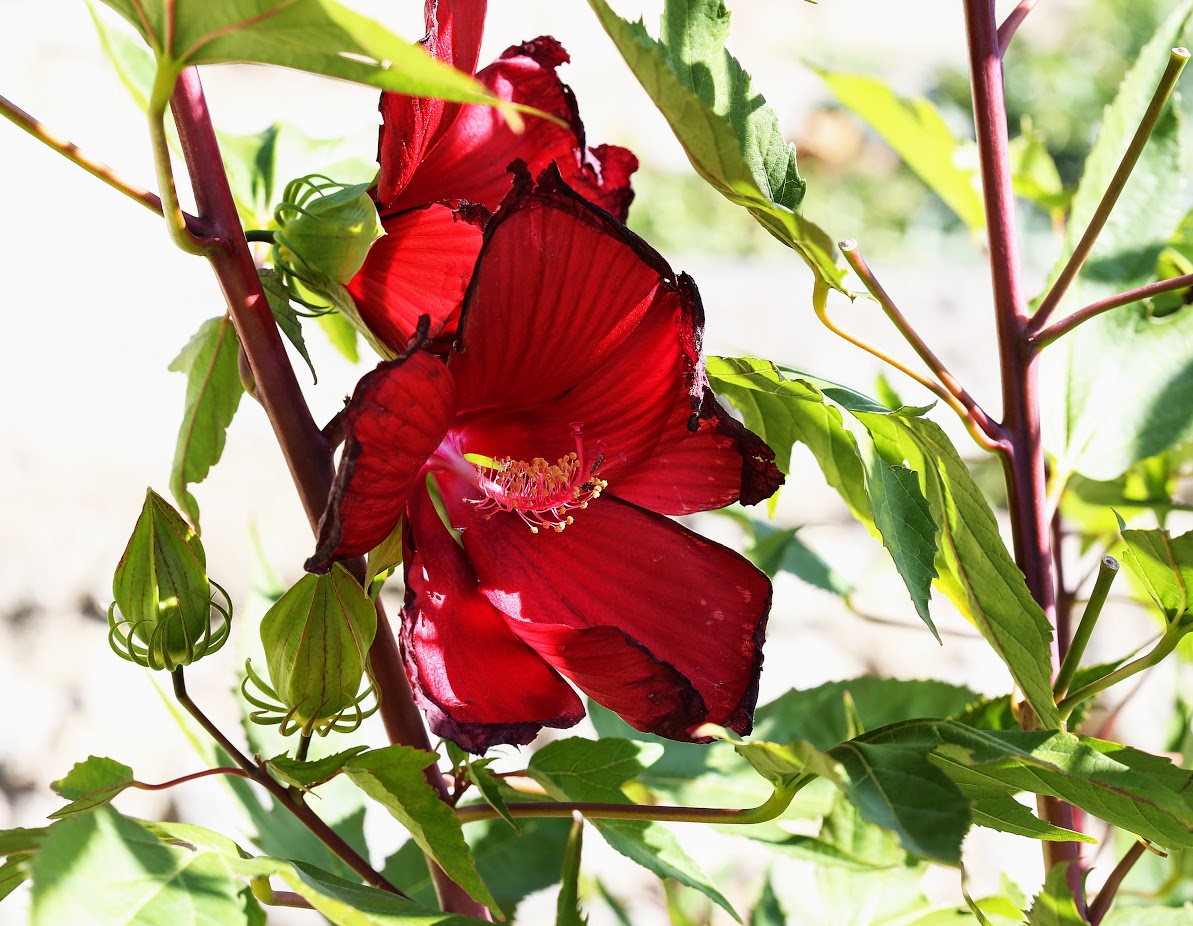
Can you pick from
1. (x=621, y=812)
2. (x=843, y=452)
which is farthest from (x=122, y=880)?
(x=843, y=452)

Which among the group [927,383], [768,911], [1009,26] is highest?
[1009,26]

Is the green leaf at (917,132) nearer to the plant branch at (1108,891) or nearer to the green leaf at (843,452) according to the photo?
the green leaf at (843,452)

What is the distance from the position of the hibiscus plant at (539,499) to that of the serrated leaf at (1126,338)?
9cm

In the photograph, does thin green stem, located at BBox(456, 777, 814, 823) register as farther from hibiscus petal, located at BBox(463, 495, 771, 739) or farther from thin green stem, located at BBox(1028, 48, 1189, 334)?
thin green stem, located at BBox(1028, 48, 1189, 334)

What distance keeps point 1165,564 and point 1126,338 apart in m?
0.18

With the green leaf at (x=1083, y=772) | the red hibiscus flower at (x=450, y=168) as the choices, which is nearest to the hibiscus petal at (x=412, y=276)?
the red hibiscus flower at (x=450, y=168)

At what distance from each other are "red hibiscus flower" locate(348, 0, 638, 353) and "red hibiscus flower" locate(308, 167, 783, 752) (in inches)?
1.2

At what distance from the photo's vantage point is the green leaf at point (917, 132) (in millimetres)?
547

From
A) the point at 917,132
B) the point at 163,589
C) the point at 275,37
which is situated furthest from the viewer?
the point at 917,132

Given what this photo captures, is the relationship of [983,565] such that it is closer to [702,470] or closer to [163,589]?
[702,470]

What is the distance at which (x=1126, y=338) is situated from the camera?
550 millimetres

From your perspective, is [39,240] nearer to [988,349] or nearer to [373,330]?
[988,349]

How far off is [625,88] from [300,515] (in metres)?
2.74

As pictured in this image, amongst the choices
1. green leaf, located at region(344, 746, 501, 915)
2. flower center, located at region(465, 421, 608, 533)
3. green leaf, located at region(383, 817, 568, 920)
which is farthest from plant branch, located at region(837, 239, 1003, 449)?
green leaf, located at region(383, 817, 568, 920)
